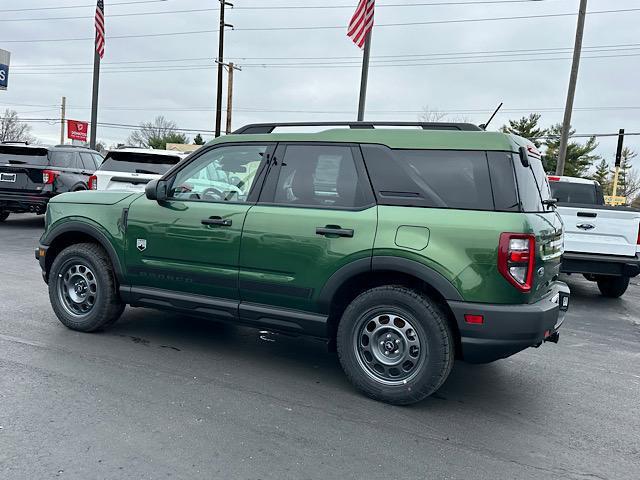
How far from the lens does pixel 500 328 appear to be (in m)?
3.53

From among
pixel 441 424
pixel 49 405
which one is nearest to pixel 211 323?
pixel 49 405

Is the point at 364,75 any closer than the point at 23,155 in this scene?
No

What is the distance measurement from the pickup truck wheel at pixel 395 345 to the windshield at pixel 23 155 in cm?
1092

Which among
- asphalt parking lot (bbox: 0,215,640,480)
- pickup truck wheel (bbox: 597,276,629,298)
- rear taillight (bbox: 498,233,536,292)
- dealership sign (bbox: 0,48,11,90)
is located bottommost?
asphalt parking lot (bbox: 0,215,640,480)

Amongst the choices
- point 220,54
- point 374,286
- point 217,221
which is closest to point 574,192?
point 374,286

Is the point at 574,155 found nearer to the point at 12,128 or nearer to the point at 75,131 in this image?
the point at 75,131

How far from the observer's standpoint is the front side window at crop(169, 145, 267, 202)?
4.48 meters

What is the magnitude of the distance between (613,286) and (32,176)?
12.0 meters

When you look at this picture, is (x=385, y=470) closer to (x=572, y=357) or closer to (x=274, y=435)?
(x=274, y=435)

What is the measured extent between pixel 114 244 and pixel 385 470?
10.4 ft

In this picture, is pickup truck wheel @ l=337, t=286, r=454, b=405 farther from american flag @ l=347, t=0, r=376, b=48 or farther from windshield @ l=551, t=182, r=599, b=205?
american flag @ l=347, t=0, r=376, b=48

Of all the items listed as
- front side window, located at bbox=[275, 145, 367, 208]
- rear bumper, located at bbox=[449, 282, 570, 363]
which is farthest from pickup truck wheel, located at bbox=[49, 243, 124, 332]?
rear bumper, located at bbox=[449, 282, 570, 363]

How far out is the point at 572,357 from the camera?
5.35 meters

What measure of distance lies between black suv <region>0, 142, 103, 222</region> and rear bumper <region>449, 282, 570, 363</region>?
436 inches
